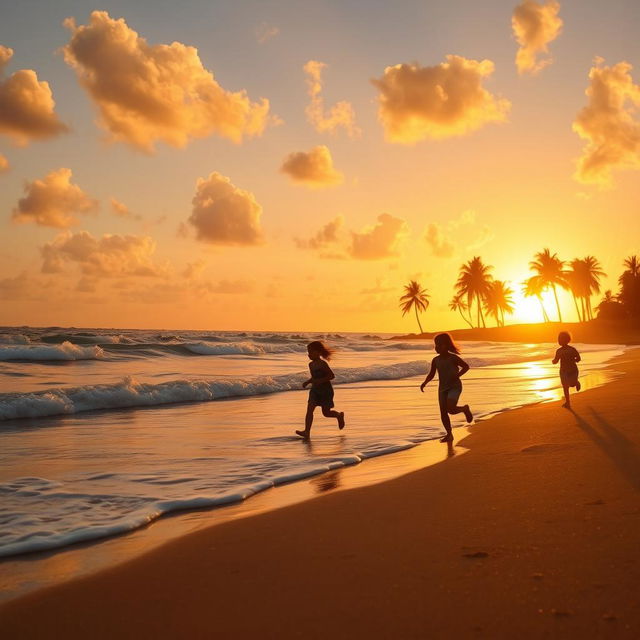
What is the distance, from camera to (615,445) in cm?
585

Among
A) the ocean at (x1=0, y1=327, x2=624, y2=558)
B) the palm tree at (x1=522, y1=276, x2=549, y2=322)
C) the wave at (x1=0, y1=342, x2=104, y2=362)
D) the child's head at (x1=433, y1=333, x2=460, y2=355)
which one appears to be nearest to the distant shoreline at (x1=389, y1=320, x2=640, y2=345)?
the palm tree at (x1=522, y1=276, x2=549, y2=322)

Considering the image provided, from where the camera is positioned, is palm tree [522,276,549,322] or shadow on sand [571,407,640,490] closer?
shadow on sand [571,407,640,490]

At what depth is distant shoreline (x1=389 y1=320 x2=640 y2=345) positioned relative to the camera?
63384mm

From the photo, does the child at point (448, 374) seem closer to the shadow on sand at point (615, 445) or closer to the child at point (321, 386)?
the child at point (321, 386)

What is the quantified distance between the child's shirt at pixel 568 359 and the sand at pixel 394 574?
6218 mm

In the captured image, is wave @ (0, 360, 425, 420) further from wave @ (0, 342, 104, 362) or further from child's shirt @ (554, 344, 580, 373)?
wave @ (0, 342, 104, 362)

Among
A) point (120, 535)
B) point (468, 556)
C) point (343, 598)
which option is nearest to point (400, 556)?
point (468, 556)

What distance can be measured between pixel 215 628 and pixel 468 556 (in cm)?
128

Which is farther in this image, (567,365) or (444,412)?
(567,365)

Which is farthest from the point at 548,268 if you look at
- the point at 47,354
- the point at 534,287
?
the point at 47,354

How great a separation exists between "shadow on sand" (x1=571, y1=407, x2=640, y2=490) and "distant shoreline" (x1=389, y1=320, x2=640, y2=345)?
56797 mm

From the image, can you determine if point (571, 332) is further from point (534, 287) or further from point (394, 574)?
point (394, 574)

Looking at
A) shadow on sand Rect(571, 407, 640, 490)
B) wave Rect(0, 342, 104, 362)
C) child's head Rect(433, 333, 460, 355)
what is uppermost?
wave Rect(0, 342, 104, 362)

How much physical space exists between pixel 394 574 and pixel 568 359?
351 inches
